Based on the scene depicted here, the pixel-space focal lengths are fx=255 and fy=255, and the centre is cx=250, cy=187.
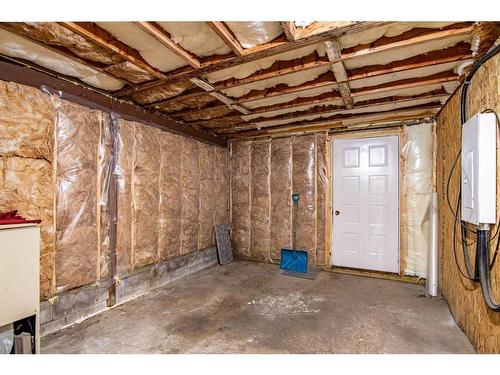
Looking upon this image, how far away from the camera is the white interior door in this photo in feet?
12.8

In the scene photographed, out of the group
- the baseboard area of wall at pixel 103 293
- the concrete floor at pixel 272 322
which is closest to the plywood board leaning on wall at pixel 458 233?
the concrete floor at pixel 272 322

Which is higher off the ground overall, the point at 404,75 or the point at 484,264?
the point at 404,75

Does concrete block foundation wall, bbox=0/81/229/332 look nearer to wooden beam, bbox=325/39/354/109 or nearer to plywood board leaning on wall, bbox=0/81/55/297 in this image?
plywood board leaning on wall, bbox=0/81/55/297

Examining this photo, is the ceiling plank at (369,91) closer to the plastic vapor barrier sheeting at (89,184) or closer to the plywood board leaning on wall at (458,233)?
the plywood board leaning on wall at (458,233)

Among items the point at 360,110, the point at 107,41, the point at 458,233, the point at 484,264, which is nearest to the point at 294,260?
the point at 458,233

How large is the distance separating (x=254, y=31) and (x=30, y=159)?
2.20 m

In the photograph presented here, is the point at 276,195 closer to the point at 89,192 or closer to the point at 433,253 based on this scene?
the point at 433,253

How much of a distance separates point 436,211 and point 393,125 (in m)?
1.40

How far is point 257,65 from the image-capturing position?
2.39 meters

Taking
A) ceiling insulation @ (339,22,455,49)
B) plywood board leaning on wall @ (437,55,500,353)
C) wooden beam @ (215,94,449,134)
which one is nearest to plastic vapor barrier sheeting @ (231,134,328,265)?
wooden beam @ (215,94,449,134)

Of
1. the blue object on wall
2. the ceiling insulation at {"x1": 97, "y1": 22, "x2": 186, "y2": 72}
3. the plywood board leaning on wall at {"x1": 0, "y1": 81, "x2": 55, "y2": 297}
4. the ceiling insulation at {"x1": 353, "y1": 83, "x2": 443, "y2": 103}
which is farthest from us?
the blue object on wall

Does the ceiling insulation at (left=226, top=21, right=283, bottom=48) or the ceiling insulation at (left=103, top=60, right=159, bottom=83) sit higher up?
the ceiling insulation at (left=226, top=21, right=283, bottom=48)

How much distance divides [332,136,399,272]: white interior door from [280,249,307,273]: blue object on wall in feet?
1.73
